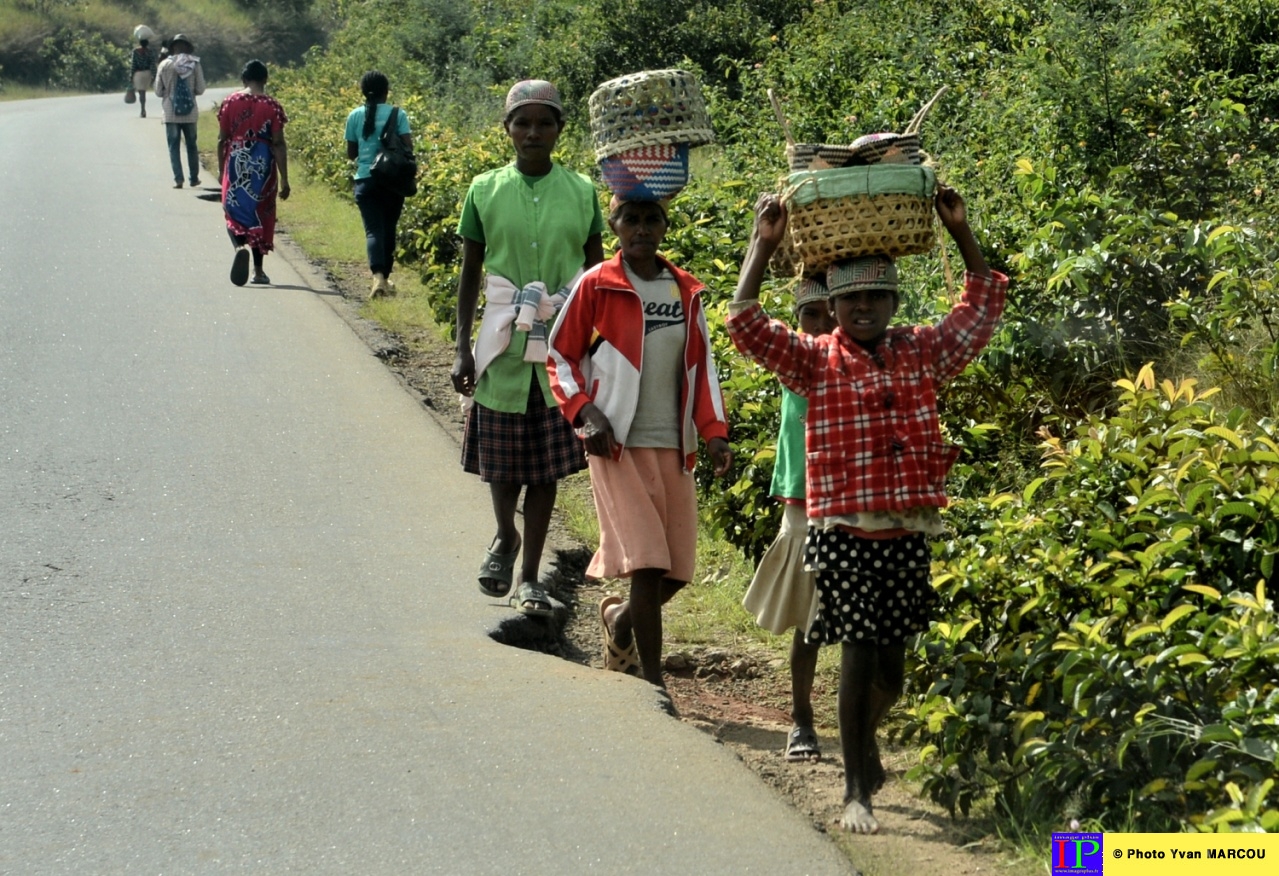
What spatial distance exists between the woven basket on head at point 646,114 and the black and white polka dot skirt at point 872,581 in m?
1.53

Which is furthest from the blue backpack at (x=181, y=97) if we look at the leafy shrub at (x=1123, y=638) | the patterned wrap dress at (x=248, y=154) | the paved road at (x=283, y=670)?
the leafy shrub at (x=1123, y=638)

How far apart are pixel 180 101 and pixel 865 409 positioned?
1641cm

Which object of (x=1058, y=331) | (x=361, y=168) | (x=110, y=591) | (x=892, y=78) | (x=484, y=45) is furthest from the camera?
(x=484, y=45)

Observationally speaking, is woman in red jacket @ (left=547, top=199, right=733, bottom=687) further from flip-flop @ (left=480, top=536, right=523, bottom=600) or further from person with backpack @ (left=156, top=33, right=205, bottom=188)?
person with backpack @ (left=156, top=33, right=205, bottom=188)

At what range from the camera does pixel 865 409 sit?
4199 millimetres

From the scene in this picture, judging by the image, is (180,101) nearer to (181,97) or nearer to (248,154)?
(181,97)

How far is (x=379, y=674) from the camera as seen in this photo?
5.22 metres

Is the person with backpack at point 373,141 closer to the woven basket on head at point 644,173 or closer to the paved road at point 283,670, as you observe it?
the paved road at point 283,670

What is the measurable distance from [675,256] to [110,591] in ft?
11.7

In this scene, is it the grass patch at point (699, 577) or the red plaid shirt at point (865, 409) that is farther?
the grass patch at point (699, 577)

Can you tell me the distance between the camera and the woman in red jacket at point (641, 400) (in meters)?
5.11

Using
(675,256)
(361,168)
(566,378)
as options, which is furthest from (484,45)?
(566,378)

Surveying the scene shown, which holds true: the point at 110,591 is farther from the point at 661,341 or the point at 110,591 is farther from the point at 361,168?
the point at 361,168

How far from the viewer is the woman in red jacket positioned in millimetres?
5113
